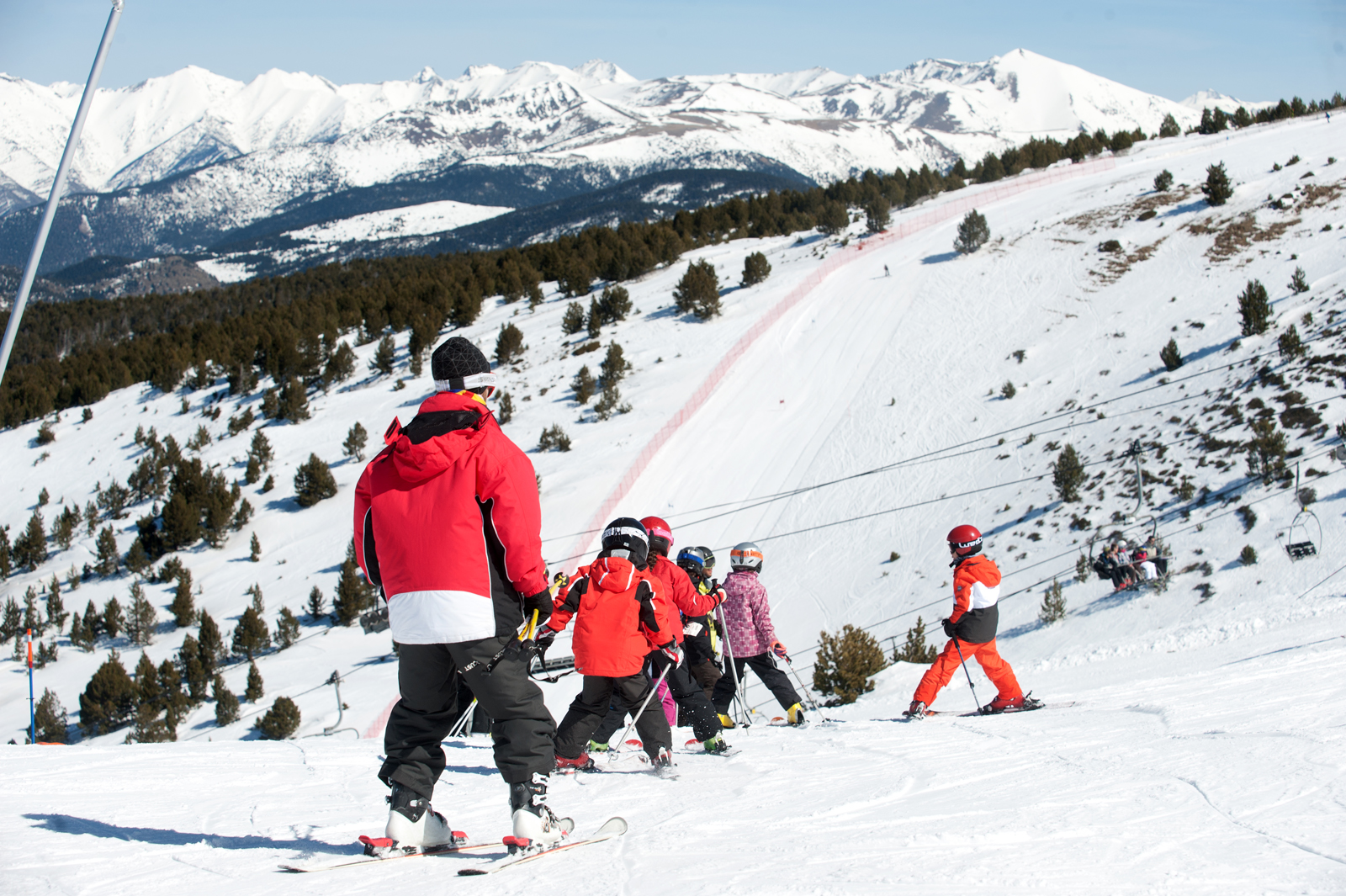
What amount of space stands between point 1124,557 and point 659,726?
12.0 metres

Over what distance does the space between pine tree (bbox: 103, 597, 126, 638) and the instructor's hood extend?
1064 inches

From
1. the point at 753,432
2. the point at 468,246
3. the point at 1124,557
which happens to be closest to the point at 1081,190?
the point at 753,432

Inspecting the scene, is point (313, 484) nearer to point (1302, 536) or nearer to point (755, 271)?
point (755, 271)

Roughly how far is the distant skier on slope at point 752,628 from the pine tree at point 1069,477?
1434 centimetres

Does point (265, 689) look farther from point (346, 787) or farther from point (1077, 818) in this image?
point (1077, 818)

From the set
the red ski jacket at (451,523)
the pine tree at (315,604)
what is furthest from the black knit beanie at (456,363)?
the pine tree at (315,604)

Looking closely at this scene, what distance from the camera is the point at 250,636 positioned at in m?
22.7

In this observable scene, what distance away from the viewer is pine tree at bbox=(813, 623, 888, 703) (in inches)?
457

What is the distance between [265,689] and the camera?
801 inches

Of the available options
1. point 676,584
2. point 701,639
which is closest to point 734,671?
point 701,639

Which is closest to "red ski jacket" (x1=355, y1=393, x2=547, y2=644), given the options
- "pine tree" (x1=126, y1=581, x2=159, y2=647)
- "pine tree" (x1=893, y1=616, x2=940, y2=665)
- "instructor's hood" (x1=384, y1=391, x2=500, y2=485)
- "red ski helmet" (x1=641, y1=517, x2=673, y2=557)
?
"instructor's hood" (x1=384, y1=391, x2=500, y2=485)

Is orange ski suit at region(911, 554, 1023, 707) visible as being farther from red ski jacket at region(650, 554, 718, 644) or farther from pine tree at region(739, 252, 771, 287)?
pine tree at region(739, 252, 771, 287)

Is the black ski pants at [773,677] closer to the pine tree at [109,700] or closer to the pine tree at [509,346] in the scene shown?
the pine tree at [109,700]

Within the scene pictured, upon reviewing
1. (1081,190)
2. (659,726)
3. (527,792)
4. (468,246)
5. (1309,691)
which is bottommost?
(1309,691)
